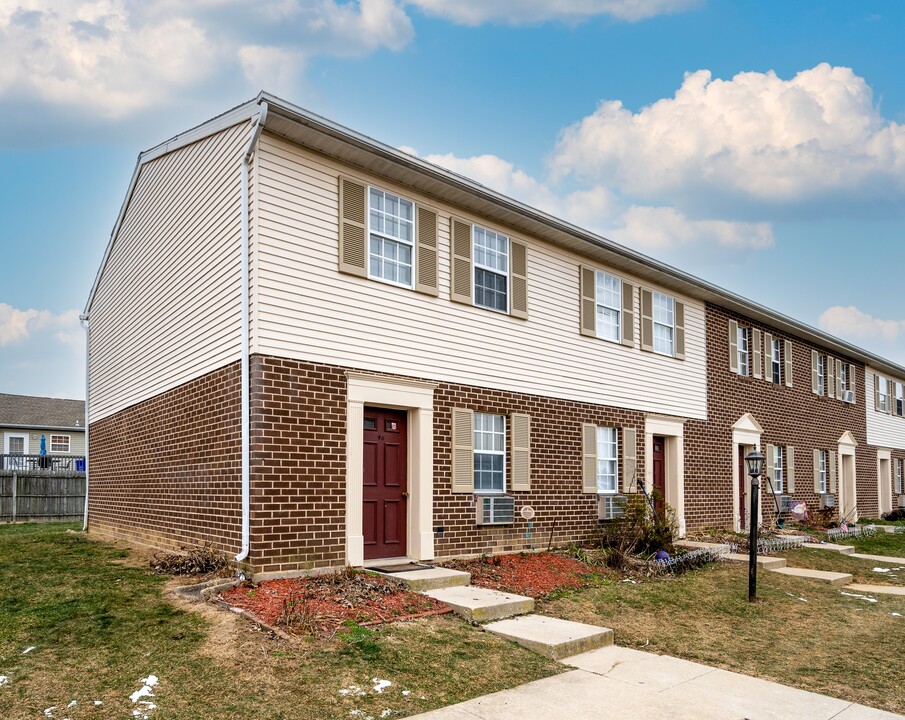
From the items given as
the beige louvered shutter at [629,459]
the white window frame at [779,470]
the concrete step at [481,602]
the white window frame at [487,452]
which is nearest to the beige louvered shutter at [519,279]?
the white window frame at [487,452]

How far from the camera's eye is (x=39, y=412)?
37.3m

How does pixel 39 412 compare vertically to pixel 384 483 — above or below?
above

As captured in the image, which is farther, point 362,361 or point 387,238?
point 387,238

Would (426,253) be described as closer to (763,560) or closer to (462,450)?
(462,450)

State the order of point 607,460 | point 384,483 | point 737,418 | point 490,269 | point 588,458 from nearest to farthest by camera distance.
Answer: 1. point 384,483
2. point 490,269
3. point 588,458
4. point 607,460
5. point 737,418

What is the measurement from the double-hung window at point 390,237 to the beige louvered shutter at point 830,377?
18.2 metres

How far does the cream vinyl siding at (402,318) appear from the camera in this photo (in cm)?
1009

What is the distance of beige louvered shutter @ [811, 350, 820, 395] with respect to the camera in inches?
943

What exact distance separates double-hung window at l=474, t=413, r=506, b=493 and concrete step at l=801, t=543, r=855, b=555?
28.6 feet

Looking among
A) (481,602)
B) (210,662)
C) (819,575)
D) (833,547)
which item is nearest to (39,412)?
(833,547)

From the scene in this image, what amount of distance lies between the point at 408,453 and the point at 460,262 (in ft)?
10.5

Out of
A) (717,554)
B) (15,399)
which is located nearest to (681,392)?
(717,554)

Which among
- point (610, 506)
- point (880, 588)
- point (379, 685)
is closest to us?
point (379, 685)

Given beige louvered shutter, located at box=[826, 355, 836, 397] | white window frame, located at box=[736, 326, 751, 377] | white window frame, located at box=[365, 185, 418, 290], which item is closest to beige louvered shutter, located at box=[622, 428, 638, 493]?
white window frame, located at box=[736, 326, 751, 377]
